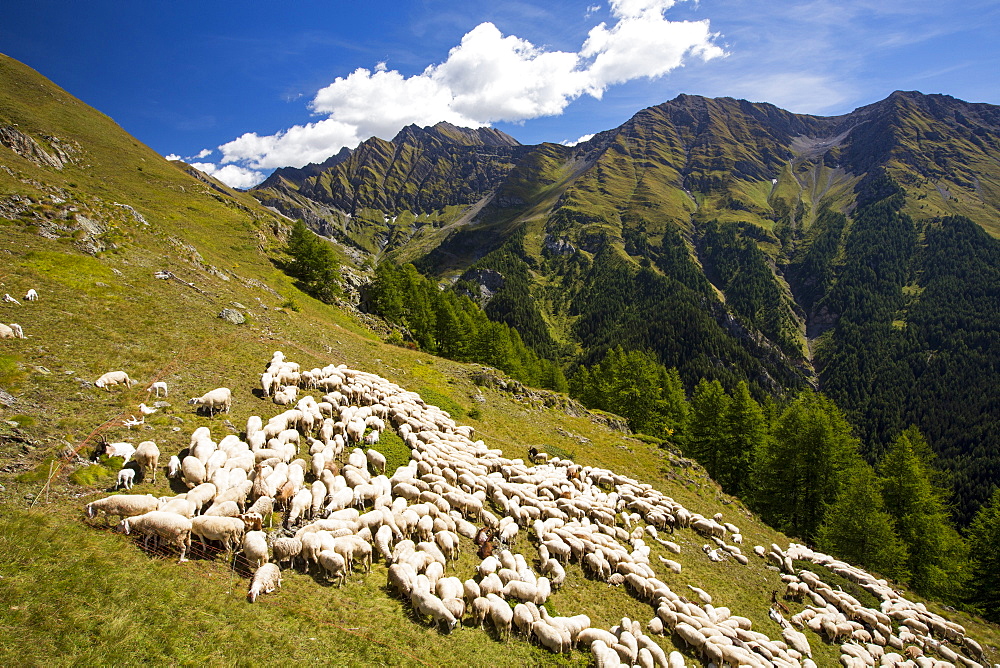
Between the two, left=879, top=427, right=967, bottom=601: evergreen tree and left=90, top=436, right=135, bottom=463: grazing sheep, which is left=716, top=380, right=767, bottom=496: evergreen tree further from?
left=90, top=436, right=135, bottom=463: grazing sheep

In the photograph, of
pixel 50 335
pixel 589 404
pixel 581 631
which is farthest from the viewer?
pixel 589 404

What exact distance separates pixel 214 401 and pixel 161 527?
27.4 feet

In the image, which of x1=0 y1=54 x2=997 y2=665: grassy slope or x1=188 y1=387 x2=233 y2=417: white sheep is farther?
x1=188 y1=387 x2=233 y2=417: white sheep

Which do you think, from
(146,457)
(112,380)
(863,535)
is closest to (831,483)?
(863,535)

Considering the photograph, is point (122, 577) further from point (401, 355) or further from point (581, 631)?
point (401, 355)

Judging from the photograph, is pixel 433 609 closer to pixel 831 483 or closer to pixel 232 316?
pixel 232 316

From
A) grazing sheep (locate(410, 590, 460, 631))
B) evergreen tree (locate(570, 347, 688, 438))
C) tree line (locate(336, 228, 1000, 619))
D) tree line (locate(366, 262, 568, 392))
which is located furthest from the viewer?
tree line (locate(366, 262, 568, 392))

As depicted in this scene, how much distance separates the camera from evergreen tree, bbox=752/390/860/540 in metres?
39.9

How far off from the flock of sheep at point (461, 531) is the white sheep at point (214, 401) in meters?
0.06

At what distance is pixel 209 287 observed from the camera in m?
38.1

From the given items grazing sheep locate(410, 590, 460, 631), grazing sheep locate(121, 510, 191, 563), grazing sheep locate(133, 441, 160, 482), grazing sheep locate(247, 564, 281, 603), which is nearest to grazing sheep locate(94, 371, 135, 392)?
grazing sheep locate(133, 441, 160, 482)

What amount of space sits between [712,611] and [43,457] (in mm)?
24457

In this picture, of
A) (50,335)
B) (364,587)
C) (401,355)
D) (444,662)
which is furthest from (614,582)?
(401,355)

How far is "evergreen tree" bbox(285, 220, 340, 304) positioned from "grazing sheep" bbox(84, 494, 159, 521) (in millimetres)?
57558
